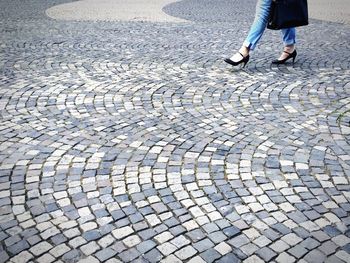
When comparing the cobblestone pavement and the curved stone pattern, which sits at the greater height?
the curved stone pattern

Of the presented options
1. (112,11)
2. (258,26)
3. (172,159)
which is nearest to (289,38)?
(258,26)

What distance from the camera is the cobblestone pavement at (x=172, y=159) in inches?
103

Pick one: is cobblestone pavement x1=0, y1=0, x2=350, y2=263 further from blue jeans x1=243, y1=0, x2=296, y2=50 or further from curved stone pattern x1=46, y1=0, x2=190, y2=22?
curved stone pattern x1=46, y1=0, x2=190, y2=22

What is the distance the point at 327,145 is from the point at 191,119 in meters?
1.53

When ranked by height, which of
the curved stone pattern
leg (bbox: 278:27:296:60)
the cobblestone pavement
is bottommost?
the cobblestone pavement

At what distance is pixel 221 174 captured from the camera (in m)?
3.36

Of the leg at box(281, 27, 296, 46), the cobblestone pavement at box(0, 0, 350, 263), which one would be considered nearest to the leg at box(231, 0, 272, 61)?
the cobblestone pavement at box(0, 0, 350, 263)

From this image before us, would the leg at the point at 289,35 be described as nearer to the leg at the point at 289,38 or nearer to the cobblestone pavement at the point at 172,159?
the leg at the point at 289,38

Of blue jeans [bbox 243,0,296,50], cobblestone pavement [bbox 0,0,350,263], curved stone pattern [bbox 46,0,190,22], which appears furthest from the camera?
curved stone pattern [bbox 46,0,190,22]

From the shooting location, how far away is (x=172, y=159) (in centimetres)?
359

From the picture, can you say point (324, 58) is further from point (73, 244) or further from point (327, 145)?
point (73, 244)

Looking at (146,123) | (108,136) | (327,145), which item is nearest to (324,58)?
(327,145)

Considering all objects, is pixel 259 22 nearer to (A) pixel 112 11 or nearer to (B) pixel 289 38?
(B) pixel 289 38

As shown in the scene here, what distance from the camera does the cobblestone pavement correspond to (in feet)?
8.61
